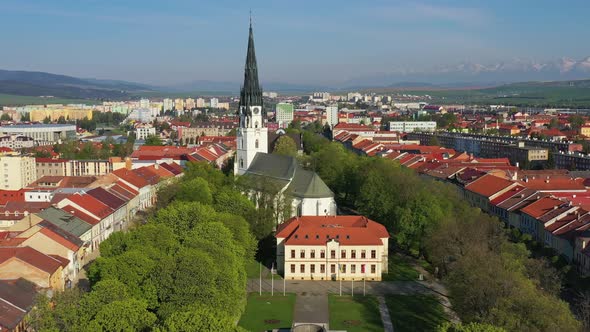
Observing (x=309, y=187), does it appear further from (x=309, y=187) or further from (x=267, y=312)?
(x=267, y=312)

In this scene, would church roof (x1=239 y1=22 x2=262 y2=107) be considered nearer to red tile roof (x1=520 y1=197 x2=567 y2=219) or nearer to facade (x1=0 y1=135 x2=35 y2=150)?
red tile roof (x1=520 y1=197 x2=567 y2=219)

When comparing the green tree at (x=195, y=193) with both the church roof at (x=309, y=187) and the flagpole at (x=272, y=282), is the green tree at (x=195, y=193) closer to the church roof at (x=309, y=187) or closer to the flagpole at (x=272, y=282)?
the church roof at (x=309, y=187)

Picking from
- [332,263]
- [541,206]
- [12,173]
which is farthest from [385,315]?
[12,173]

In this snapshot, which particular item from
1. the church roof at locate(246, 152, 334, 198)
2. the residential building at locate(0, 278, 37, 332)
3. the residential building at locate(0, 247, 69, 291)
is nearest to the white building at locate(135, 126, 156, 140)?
the church roof at locate(246, 152, 334, 198)

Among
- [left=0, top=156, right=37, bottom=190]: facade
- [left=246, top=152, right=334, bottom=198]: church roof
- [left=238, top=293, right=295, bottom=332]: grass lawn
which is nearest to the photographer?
[left=238, top=293, right=295, bottom=332]: grass lawn

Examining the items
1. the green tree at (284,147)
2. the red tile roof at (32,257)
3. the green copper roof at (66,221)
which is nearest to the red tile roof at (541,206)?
the green copper roof at (66,221)

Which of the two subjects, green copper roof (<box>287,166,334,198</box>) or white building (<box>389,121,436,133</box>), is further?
white building (<box>389,121,436,133</box>)

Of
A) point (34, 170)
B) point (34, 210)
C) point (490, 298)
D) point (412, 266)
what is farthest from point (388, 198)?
point (34, 170)
